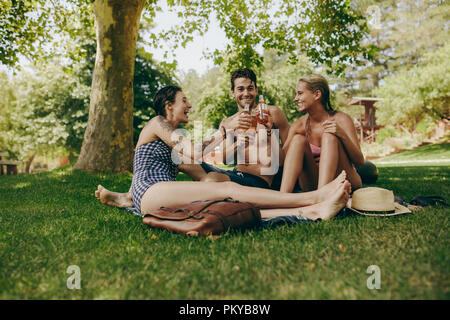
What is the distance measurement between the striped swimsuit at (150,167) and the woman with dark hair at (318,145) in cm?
136

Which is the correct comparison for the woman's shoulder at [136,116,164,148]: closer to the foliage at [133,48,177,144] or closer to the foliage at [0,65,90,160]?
the foliage at [133,48,177,144]

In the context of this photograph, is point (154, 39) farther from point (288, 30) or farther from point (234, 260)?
point (234, 260)

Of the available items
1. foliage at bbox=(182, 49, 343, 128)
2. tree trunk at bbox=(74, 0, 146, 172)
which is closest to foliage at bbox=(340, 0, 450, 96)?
foliage at bbox=(182, 49, 343, 128)

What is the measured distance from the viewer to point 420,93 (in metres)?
25.1

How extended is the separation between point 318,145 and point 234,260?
8.72ft

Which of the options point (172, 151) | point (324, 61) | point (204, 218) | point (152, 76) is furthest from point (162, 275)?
point (152, 76)

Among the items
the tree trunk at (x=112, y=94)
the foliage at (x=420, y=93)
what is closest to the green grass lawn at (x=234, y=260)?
the tree trunk at (x=112, y=94)

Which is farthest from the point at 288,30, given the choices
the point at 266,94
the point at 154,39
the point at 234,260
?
the point at 266,94

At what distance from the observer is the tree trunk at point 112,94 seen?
319 inches

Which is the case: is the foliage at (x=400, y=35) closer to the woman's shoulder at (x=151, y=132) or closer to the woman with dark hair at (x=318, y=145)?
the woman with dark hair at (x=318, y=145)

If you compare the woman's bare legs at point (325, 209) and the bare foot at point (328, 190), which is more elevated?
the bare foot at point (328, 190)

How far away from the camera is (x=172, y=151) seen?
155 inches

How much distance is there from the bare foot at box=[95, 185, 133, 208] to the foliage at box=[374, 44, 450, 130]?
26.1m

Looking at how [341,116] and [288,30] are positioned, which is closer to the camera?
[341,116]
